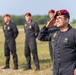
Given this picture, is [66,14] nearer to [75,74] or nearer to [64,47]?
[64,47]

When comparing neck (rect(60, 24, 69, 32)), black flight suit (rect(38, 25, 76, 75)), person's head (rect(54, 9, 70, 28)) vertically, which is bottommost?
black flight suit (rect(38, 25, 76, 75))

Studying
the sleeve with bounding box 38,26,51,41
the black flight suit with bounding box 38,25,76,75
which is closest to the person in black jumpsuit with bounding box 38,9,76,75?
the black flight suit with bounding box 38,25,76,75

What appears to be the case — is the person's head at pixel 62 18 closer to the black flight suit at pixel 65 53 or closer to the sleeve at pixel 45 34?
the black flight suit at pixel 65 53

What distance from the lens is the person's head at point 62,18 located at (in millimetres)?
6285

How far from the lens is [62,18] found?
6328 millimetres

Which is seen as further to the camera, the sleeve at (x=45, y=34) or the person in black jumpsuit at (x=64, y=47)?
the sleeve at (x=45, y=34)

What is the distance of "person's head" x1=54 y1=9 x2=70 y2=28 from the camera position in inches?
247

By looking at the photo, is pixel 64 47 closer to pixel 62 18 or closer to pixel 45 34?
pixel 62 18

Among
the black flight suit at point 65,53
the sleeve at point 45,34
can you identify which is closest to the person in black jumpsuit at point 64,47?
the black flight suit at point 65,53

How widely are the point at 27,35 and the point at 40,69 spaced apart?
4.63 ft

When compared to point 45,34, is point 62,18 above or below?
above

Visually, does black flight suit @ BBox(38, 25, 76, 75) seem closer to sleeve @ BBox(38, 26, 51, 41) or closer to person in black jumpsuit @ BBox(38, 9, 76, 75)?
person in black jumpsuit @ BBox(38, 9, 76, 75)

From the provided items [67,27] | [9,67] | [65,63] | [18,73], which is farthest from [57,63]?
[9,67]

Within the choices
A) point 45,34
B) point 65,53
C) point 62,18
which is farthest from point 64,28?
point 45,34
